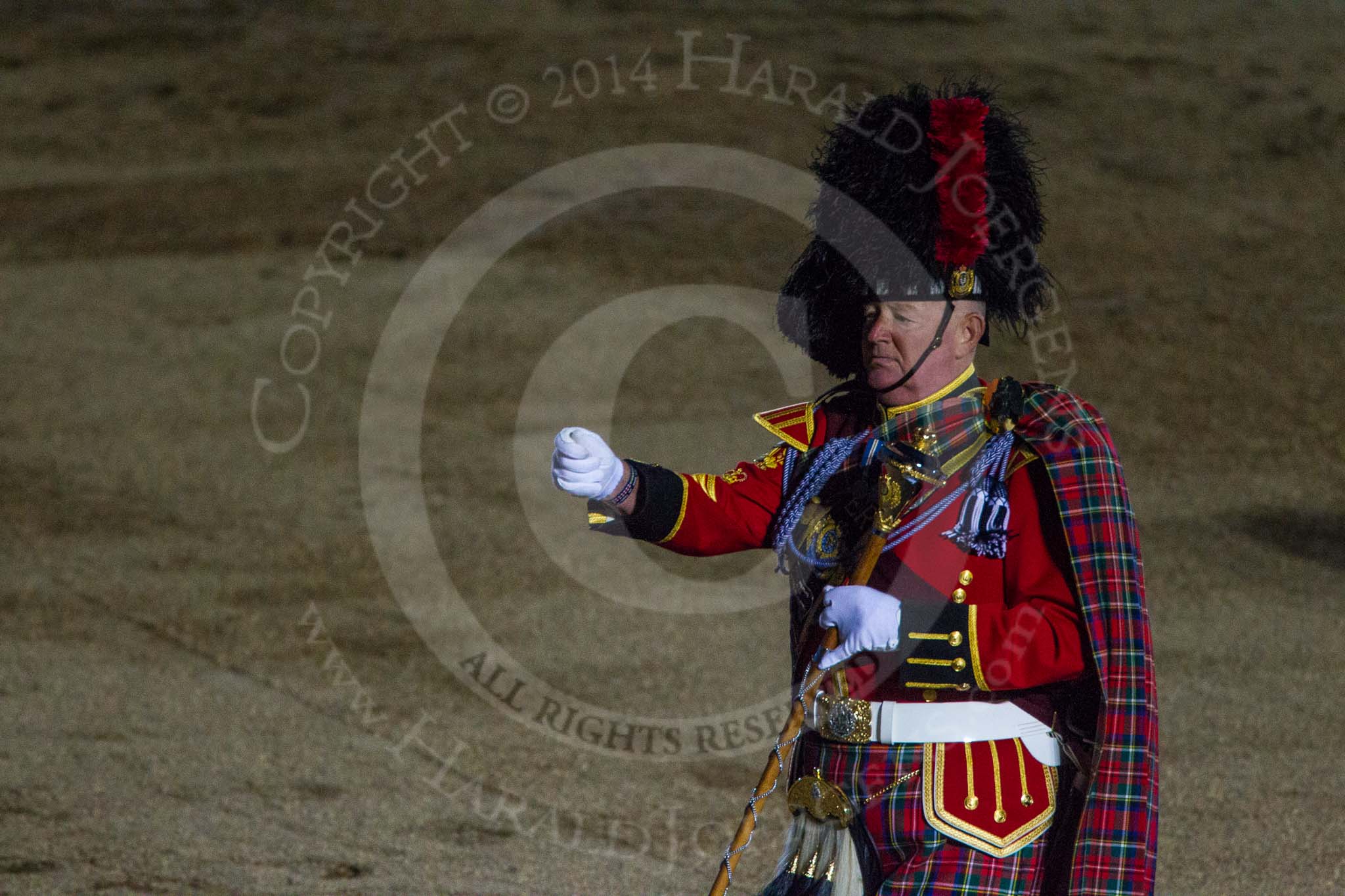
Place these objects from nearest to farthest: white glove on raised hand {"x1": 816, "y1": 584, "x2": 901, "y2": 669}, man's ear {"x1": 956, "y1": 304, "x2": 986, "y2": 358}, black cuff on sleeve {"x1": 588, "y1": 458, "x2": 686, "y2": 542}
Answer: white glove on raised hand {"x1": 816, "y1": 584, "x2": 901, "y2": 669}
man's ear {"x1": 956, "y1": 304, "x2": 986, "y2": 358}
black cuff on sleeve {"x1": 588, "y1": 458, "x2": 686, "y2": 542}

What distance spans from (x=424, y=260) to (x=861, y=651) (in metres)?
9.21

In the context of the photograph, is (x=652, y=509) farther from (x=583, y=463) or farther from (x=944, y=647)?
(x=944, y=647)

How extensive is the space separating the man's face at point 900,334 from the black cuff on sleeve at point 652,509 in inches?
15.4

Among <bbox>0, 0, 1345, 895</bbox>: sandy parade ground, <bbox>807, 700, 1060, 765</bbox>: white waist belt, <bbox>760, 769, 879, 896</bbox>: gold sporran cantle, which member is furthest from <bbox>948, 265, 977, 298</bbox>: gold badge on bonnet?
<bbox>0, 0, 1345, 895</bbox>: sandy parade ground

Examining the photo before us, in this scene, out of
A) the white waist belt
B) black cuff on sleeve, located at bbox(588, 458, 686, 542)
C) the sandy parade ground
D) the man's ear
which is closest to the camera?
the white waist belt

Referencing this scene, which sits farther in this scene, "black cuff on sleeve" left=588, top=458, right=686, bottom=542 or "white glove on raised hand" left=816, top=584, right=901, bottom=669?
"black cuff on sleeve" left=588, top=458, right=686, bottom=542

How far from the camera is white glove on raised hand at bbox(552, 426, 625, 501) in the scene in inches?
103

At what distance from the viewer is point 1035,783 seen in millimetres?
2482

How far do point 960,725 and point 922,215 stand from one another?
0.77 meters

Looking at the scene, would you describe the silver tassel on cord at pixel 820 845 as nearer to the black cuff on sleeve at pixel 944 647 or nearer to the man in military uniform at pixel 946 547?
the man in military uniform at pixel 946 547

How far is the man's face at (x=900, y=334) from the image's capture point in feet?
8.45

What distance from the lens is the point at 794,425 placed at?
2809mm

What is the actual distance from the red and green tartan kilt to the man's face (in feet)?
1.86

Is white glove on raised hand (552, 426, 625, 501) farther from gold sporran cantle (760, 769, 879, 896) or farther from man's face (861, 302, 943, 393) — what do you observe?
gold sporran cantle (760, 769, 879, 896)
